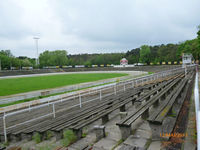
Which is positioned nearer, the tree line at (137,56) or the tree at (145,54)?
the tree line at (137,56)

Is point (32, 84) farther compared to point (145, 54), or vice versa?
point (145, 54)

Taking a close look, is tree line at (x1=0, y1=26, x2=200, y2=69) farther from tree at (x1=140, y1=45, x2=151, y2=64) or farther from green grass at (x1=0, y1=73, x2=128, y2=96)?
green grass at (x1=0, y1=73, x2=128, y2=96)

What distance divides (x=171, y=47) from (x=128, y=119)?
9600 centimetres

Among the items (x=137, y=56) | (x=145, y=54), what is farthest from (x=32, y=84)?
(x=137, y=56)

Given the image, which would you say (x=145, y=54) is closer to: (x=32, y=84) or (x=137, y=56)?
(x=137, y=56)

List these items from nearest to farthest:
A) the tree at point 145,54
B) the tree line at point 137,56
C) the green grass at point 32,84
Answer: the green grass at point 32,84 < the tree line at point 137,56 < the tree at point 145,54

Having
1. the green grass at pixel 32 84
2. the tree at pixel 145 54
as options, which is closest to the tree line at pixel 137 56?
the tree at pixel 145 54

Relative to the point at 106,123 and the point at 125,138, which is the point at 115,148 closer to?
the point at 125,138

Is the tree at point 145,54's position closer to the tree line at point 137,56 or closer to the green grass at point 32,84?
the tree line at point 137,56

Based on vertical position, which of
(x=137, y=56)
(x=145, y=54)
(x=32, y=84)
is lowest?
(x=32, y=84)

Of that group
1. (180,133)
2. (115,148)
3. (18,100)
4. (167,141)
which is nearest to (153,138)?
(167,141)

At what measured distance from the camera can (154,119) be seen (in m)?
2.99

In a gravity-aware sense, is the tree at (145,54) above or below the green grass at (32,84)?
above

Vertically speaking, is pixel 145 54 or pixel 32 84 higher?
pixel 145 54
